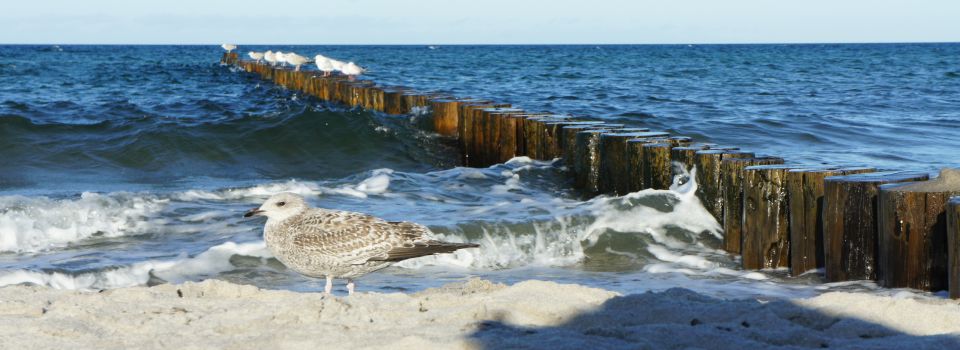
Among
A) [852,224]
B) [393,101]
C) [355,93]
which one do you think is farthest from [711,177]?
[355,93]

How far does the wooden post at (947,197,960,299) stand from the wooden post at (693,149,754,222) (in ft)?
7.85

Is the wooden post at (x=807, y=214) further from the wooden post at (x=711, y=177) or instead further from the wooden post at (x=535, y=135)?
the wooden post at (x=535, y=135)

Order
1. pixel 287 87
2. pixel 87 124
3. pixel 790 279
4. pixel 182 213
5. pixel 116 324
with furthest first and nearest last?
pixel 287 87 → pixel 87 124 → pixel 182 213 → pixel 790 279 → pixel 116 324

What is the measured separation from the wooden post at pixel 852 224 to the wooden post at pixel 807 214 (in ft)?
0.65

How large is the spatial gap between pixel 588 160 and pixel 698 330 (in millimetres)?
5413

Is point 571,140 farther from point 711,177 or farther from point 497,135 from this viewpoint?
point 711,177

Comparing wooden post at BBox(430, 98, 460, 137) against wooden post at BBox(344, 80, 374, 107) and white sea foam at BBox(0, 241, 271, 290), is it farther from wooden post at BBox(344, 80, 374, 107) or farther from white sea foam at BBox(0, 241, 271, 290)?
white sea foam at BBox(0, 241, 271, 290)

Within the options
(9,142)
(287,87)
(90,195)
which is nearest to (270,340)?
(90,195)

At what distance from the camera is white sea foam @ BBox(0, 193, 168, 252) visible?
25.2 feet

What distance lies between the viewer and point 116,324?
14.0ft

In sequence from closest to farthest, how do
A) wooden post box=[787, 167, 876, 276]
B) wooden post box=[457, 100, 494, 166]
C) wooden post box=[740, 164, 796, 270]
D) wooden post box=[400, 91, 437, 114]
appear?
wooden post box=[787, 167, 876, 276] < wooden post box=[740, 164, 796, 270] < wooden post box=[457, 100, 494, 166] < wooden post box=[400, 91, 437, 114]

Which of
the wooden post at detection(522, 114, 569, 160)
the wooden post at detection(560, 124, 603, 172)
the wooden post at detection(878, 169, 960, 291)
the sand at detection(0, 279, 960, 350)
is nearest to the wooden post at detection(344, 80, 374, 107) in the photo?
the wooden post at detection(522, 114, 569, 160)

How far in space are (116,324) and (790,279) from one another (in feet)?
12.6

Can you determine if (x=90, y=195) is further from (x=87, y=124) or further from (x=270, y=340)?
(x=87, y=124)
